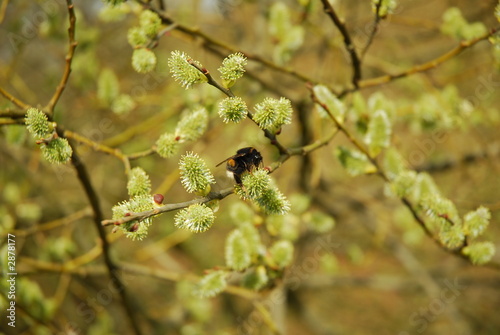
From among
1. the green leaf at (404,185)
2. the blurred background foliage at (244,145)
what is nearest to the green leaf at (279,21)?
the blurred background foliage at (244,145)

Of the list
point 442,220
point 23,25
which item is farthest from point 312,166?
point 23,25

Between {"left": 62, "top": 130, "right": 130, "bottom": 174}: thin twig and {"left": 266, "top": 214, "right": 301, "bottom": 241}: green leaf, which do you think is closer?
{"left": 62, "top": 130, "right": 130, "bottom": 174}: thin twig

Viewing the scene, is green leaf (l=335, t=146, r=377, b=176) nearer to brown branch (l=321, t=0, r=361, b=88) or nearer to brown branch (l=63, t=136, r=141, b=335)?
brown branch (l=321, t=0, r=361, b=88)

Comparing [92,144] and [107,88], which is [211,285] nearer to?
[92,144]

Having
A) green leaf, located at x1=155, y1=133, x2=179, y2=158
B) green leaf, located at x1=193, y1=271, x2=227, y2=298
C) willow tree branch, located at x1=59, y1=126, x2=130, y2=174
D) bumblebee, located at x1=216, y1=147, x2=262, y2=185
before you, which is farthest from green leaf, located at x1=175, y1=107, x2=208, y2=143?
green leaf, located at x1=193, y1=271, x2=227, y2=298

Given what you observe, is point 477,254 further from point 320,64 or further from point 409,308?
point 409,308

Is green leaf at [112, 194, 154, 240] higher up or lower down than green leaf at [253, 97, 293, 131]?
lower down

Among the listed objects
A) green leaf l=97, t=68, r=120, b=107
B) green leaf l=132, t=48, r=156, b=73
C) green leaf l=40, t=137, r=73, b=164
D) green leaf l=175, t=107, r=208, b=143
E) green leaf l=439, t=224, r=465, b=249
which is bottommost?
green leaf l=439, t=224, r=465, b=249

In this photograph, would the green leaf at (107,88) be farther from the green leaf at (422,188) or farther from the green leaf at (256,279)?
the green leaf at (422,188)

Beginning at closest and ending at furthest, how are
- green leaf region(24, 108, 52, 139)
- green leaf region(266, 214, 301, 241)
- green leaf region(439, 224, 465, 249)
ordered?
green leaf region(24, 108, 52, 139), green leaf region(439, 224, 465, 249), green leaf region(266, 214, 301, 241)
